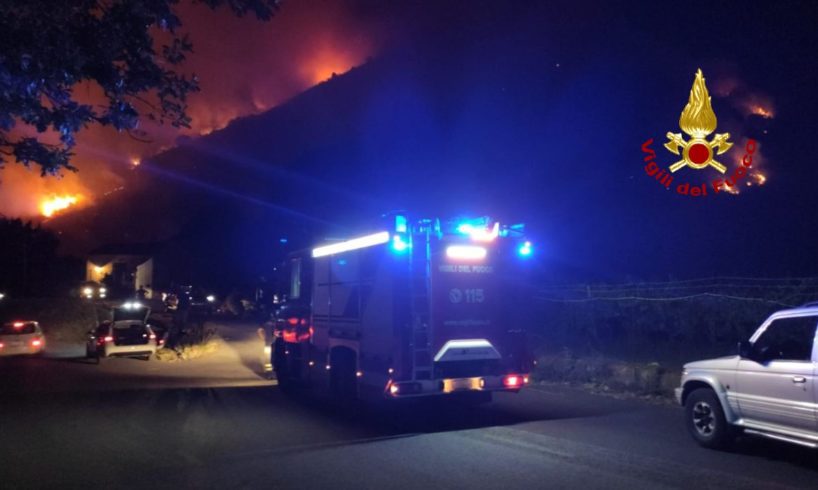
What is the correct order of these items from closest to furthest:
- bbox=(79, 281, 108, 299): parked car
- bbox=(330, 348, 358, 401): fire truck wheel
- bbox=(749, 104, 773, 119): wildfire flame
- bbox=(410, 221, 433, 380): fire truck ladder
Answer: bbox=(410, 221, 433, 380): fire truck ladder
bbox=(330, 348, 358, 401): fire truck wheel
bbox=(79, 281, 108, 299): parked car
bbox=(749, 104, 773, 119): wildfire flame

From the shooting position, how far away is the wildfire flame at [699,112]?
24078 mm

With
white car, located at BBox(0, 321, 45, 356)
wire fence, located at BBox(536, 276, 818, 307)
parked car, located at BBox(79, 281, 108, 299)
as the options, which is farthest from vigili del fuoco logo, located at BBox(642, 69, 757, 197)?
parked car, located at BBox(79, 281, 108, 299)

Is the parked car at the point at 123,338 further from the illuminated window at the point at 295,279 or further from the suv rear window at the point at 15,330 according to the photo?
the illuminated window at the point at 295,279

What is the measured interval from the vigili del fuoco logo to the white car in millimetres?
27294


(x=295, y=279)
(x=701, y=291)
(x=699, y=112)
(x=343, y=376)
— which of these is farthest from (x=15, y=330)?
(x=699, y=112)

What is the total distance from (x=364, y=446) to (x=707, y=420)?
4365 millimetres

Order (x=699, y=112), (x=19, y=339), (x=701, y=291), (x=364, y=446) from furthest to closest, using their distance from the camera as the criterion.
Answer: (x=699, y=112) < (x=19, y=339) < (x=701, y=291) < (x=364, y=446)

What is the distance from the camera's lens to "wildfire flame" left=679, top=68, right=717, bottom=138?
79.0ft

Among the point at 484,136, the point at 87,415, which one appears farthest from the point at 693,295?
the point at 484,136

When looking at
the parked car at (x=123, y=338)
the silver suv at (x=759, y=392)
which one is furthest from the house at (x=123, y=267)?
the silver suv at (x=759, y=392)

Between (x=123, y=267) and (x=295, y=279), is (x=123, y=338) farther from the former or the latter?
(x=123, y=267)

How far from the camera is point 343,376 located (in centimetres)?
1152

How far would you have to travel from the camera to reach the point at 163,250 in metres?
69.6

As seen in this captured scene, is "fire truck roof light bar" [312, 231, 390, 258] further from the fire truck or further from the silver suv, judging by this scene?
the silver suv
